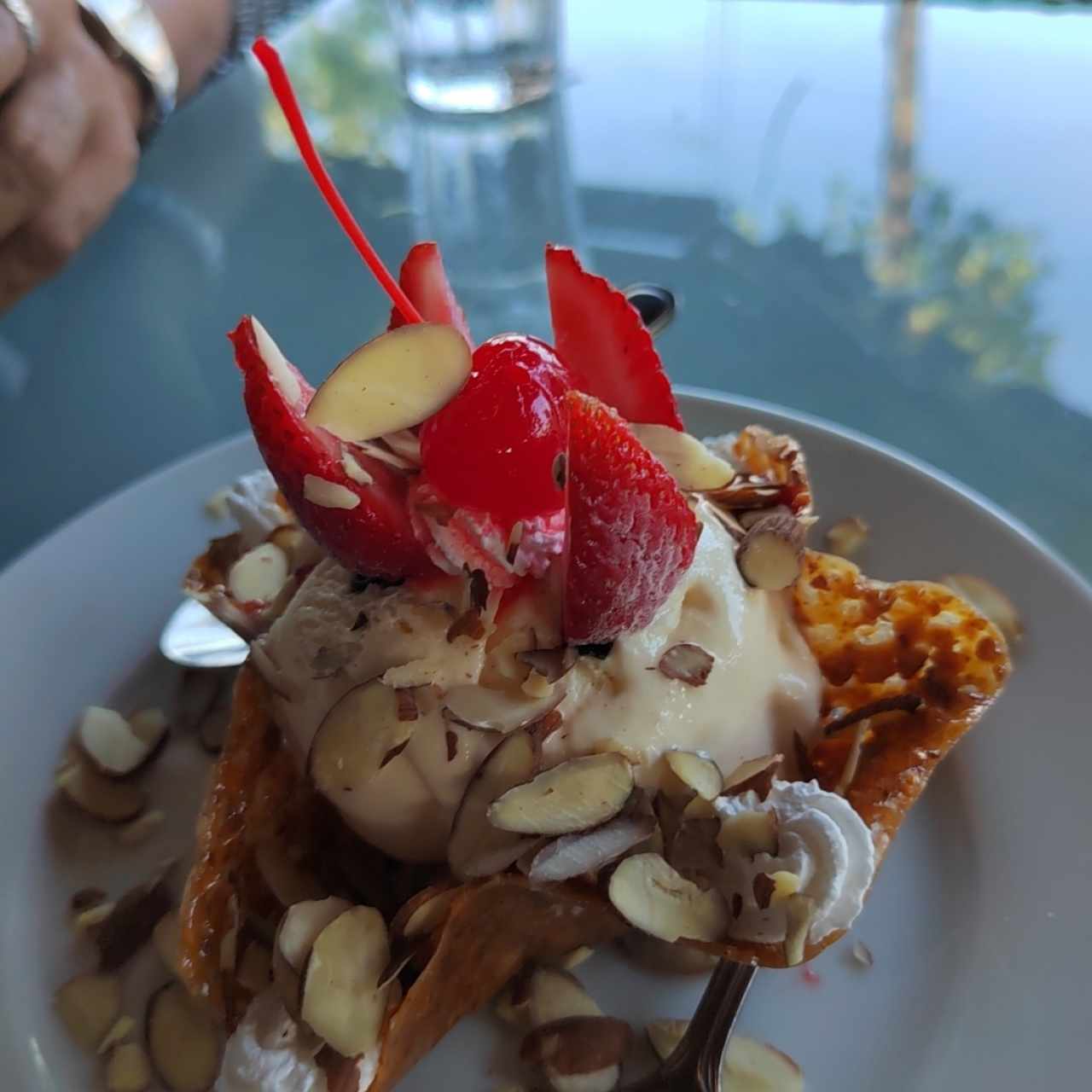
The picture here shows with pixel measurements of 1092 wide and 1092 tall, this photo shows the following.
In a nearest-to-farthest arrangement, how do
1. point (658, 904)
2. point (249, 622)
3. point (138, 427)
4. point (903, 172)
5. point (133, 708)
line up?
point (658, 904) < point (249, 622) < point (133, 708) < point (138, 427) < point (903, 172)

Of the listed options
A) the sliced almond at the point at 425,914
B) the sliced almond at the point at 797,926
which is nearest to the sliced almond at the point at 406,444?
the sliced almond at the point at 425,914

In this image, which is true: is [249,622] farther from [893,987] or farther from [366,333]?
[366,333]

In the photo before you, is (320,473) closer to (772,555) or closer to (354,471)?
(354,471)

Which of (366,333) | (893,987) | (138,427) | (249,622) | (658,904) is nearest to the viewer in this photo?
(658,904)

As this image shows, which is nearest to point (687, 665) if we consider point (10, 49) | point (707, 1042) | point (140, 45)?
point (707, 1042)

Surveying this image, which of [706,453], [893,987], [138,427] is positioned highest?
[706,453]

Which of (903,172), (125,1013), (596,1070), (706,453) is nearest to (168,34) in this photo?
(903,172)

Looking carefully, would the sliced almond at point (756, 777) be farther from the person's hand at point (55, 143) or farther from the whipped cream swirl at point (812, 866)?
the person's hand at point (55, 143)
